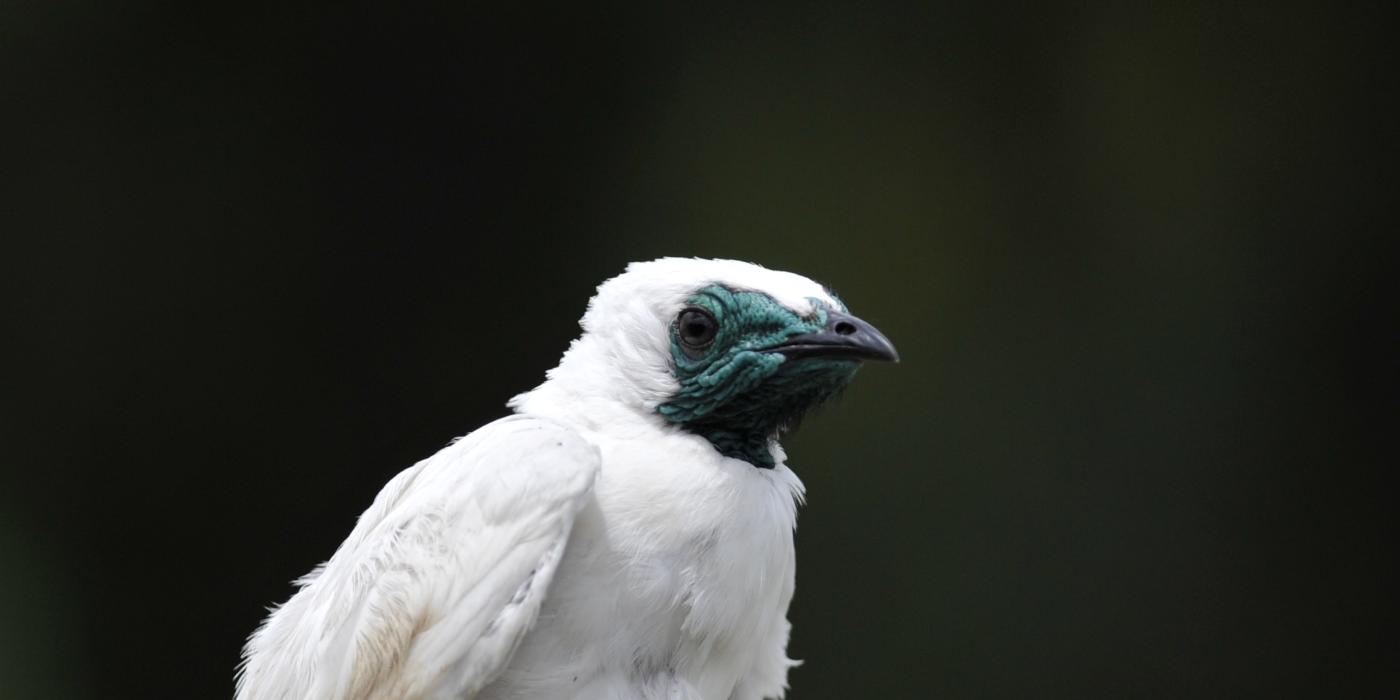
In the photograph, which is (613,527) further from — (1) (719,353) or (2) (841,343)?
(2) (841,343)

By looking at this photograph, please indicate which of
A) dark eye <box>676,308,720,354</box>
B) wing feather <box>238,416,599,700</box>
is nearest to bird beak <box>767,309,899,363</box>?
dark eye <box>676,308,720,354</box>

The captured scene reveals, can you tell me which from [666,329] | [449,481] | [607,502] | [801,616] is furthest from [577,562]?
[801,616]

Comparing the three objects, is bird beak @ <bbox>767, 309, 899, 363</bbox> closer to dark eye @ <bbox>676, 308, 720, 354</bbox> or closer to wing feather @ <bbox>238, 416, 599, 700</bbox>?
dark eye @ <bbox>676, 308, 720, 354</bbox>

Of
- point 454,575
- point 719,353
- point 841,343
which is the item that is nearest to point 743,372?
point 719,353

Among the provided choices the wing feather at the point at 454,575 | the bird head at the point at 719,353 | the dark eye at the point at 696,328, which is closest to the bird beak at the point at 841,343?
the bird head at the point at 719,353

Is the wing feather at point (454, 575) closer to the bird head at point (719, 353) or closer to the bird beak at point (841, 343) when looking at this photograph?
the bird head at point (719, 353)

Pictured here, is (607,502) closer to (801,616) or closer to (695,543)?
(695,543)
